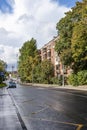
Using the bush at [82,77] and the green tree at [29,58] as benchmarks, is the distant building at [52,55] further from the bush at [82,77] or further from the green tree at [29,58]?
the bush at [82,77]

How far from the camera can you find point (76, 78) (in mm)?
78812

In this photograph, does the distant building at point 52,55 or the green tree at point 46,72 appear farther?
the distant building at point 52,55

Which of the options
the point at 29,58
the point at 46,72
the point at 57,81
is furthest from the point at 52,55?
the point at 57,81

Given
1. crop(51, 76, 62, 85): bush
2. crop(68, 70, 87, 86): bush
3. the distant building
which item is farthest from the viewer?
the distant building

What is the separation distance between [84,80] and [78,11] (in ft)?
43.8

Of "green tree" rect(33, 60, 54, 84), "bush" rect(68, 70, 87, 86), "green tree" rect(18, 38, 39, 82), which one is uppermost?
"green tree" rect(18, 38, 39, 82)

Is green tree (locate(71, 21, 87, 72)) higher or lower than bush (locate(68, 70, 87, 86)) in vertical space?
higher

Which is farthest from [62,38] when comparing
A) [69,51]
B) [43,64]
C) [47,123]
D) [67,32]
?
[47,123]

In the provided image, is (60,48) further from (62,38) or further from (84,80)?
(84,80)

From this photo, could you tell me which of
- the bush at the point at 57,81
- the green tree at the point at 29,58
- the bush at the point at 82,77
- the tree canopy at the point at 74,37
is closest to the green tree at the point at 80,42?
the tree canopy at the point at 74,37

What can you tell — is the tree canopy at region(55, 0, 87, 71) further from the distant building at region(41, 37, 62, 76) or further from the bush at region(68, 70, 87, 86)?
the distant building at region(41, 37, 62, 76)

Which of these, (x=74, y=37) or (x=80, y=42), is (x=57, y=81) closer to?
(x=74, y=37)

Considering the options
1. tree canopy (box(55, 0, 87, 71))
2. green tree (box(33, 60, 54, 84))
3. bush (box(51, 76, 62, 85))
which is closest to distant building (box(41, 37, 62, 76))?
green tree (box(33, 60, 54, 84))

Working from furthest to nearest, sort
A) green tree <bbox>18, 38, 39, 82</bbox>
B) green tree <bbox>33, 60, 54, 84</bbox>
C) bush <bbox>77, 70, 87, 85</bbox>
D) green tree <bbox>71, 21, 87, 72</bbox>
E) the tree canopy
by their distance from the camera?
green tree <bbox>18, 38, 39, 82</bbox>
green tree <bbox>33, 60, 54, 84</bbox>
bush <bbox>77, 70, 87, 85</bbox>
the tree canopy
green tree <bbox>71, 21, 87, 72</bbox>
